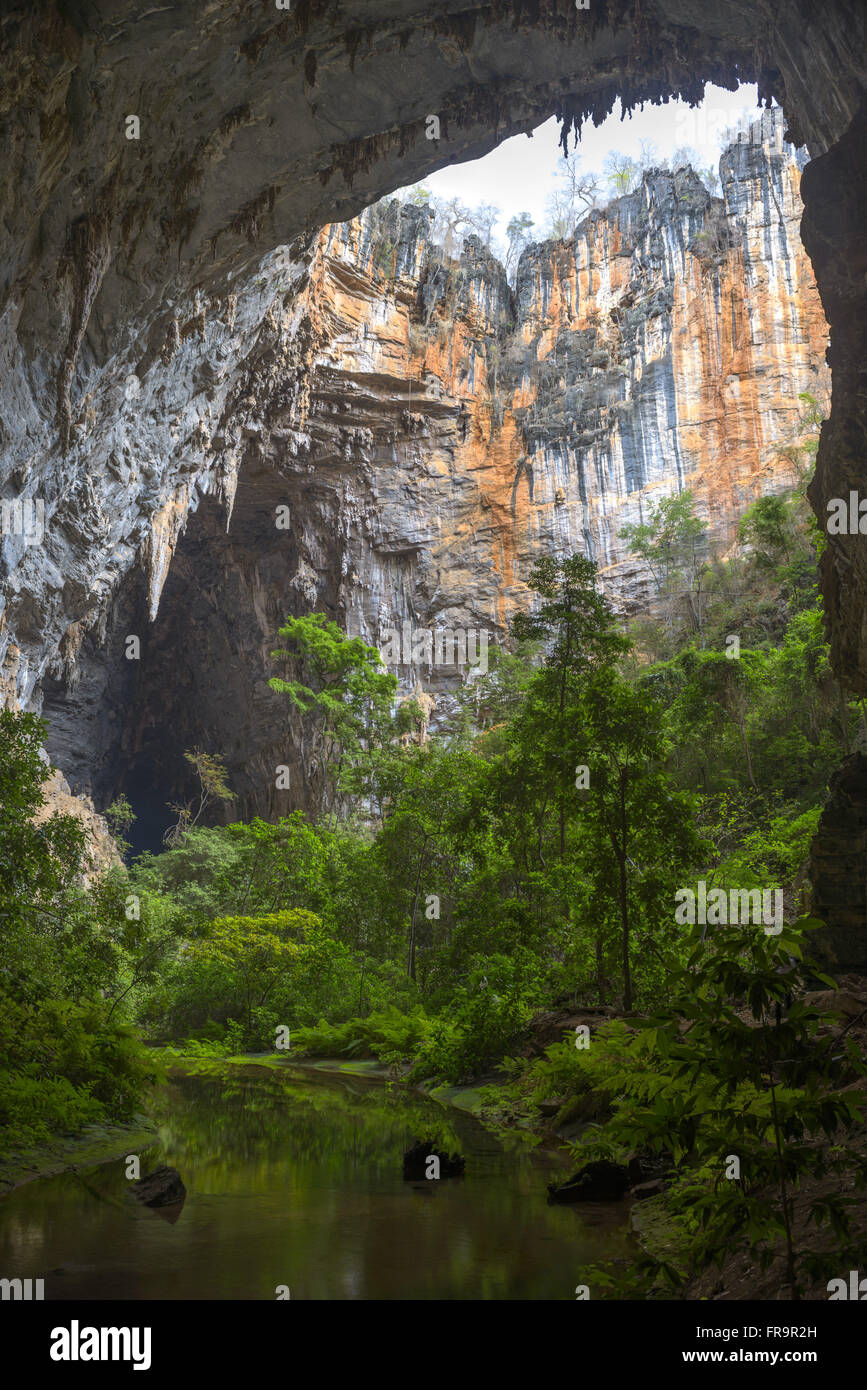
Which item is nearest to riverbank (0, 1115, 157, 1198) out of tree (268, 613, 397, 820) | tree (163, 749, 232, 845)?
tree (268, 613, 397, 820)

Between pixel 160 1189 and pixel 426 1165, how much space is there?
7.52 feet

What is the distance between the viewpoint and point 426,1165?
7996mm

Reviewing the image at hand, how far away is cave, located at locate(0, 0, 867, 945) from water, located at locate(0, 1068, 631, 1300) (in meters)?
4.49

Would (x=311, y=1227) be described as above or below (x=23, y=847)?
below

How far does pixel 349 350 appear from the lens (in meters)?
31.6

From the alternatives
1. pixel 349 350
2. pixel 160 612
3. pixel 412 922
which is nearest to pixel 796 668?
pixel 412 922

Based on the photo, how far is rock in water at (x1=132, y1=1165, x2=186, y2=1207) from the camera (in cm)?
697

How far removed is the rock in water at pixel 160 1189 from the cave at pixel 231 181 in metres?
6.61

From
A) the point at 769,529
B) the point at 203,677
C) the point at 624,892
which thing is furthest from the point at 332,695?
the point at 624,892

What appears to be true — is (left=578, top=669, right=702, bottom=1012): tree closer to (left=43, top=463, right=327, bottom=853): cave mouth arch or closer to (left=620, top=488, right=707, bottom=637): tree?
(left=620, top=488, right=707, bottom=637): tree

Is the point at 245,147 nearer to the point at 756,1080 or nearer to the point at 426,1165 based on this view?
the point at 426,1165

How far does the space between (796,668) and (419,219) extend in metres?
21.7

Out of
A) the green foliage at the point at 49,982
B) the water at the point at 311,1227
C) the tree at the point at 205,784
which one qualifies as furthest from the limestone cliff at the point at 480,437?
the water at the point at 311,1227

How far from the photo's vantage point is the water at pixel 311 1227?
5234mm
